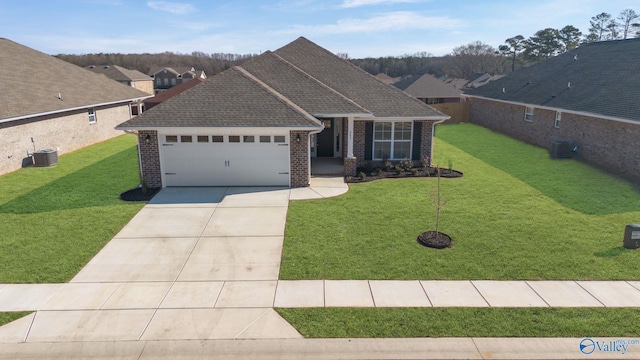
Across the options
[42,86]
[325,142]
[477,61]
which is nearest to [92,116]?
[42,86]

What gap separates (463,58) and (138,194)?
106 m

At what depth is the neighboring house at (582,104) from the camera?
17.6 meters

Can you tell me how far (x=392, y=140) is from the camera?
732 inches

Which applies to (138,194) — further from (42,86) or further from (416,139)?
(42,86)

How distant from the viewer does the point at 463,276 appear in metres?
8.62

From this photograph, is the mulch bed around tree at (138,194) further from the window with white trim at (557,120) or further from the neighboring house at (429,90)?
the neighboring house at (429,90)

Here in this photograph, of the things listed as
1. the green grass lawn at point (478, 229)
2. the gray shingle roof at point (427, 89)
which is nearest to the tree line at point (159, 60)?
the gray shingle roof at point (427, 89)

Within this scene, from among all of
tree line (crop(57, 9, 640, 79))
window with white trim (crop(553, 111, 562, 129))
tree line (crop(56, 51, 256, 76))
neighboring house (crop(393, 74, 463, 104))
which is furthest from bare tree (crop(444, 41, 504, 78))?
window with white trim (crop(553, 111, 562, 129))

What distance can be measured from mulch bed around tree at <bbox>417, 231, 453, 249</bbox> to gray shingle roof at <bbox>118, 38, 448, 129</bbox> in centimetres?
580

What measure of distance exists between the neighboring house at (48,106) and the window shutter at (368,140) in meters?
15.1

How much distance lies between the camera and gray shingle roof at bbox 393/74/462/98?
135 ft

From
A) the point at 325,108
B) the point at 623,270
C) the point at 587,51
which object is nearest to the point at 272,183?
the point at 325,108

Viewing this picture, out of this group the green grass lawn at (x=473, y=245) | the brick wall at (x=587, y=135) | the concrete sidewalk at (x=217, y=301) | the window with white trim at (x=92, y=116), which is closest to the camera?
the concrete sidewalk at (x=217, y=301)

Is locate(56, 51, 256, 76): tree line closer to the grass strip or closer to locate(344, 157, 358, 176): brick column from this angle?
locate(344, 157, 358, 176): brick column
